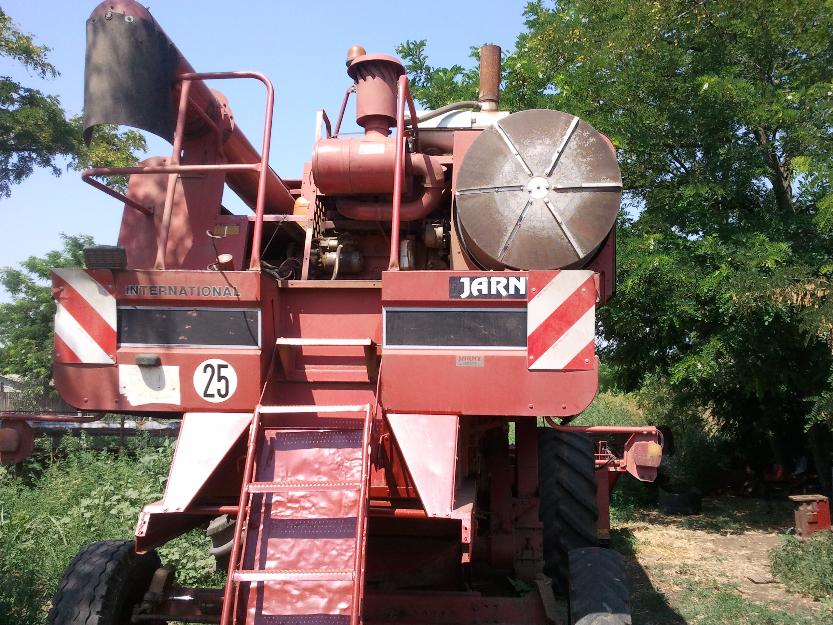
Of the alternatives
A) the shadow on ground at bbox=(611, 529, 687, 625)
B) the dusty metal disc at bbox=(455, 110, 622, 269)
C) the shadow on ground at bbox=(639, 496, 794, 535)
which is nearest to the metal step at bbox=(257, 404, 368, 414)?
the dusty metal disc at bbox=(455, 110, 622, 269)

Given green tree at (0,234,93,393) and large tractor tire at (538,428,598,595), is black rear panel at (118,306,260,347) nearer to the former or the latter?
large tractor tire at (538,428,598,595)

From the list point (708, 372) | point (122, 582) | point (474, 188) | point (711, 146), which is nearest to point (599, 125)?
point (711, 146)

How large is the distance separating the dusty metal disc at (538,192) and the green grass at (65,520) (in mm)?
3907

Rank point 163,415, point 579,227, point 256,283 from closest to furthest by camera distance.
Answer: point 256,283, point 579,227, point 163,415

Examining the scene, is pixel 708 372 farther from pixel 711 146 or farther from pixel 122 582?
pixel 122 582

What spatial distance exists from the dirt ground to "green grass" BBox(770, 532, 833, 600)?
0.38 feet

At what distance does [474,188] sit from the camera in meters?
4.43

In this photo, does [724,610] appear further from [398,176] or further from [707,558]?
[398,176]

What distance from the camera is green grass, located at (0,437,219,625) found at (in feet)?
19.9

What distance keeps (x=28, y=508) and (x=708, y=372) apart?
24.3 feet

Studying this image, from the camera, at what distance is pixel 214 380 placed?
13.5 ft

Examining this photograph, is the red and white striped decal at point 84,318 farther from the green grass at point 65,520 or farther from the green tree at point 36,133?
the green tree at point 36,133

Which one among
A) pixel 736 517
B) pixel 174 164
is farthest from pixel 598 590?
pixel 736 517

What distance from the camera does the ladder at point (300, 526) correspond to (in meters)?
3.41
